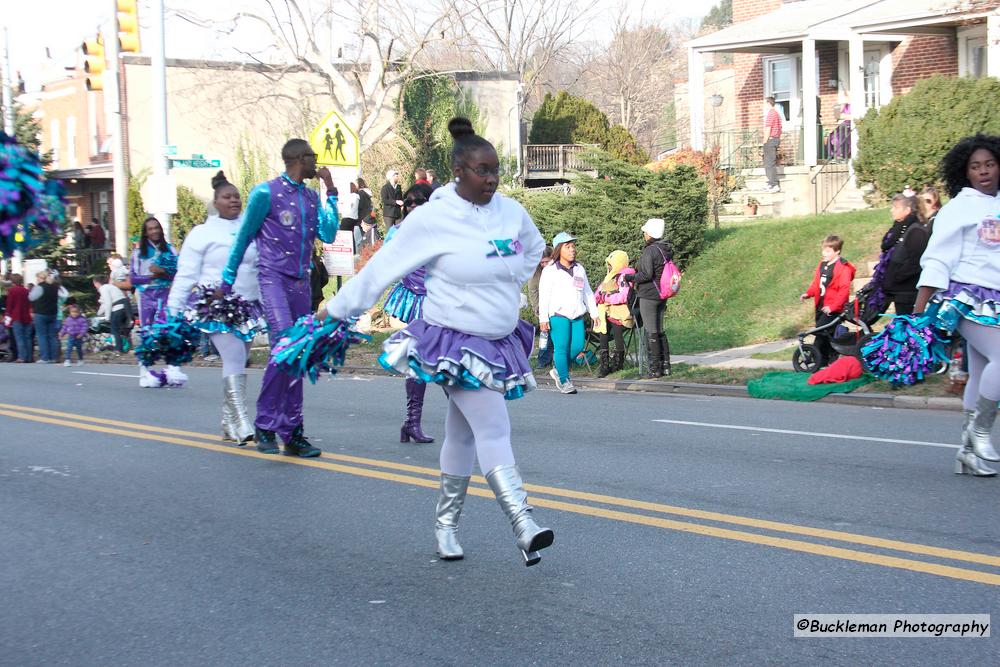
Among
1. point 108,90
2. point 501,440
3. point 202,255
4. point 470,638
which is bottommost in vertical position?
point 470,638

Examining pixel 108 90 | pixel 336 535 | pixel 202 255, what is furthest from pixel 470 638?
pixel 108 90

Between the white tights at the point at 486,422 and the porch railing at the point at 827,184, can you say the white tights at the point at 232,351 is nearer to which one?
the white tights at the point at 486,422

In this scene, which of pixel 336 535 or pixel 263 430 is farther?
pixel 263 430

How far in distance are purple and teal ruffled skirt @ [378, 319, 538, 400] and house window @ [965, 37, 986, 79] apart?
23.0 meters

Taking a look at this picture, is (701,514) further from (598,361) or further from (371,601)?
(598,361)

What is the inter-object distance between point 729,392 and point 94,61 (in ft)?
43.0

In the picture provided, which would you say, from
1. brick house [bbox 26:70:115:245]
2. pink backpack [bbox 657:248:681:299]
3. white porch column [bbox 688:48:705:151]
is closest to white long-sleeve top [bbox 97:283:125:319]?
pink backpack [bbox 657:248:681:299]

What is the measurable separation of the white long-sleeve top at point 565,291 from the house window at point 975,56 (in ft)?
50.2

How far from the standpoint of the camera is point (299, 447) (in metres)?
9.14

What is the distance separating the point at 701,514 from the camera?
6812mm

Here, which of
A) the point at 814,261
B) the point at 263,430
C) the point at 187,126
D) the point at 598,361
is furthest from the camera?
the point at 187,126

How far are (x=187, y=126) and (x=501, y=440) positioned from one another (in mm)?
37763

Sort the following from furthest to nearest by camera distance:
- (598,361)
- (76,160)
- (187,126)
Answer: (76,160)
(187,126)
(598,361)

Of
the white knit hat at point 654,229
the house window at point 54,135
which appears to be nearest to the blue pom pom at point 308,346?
the white knit hat at point 654,229
